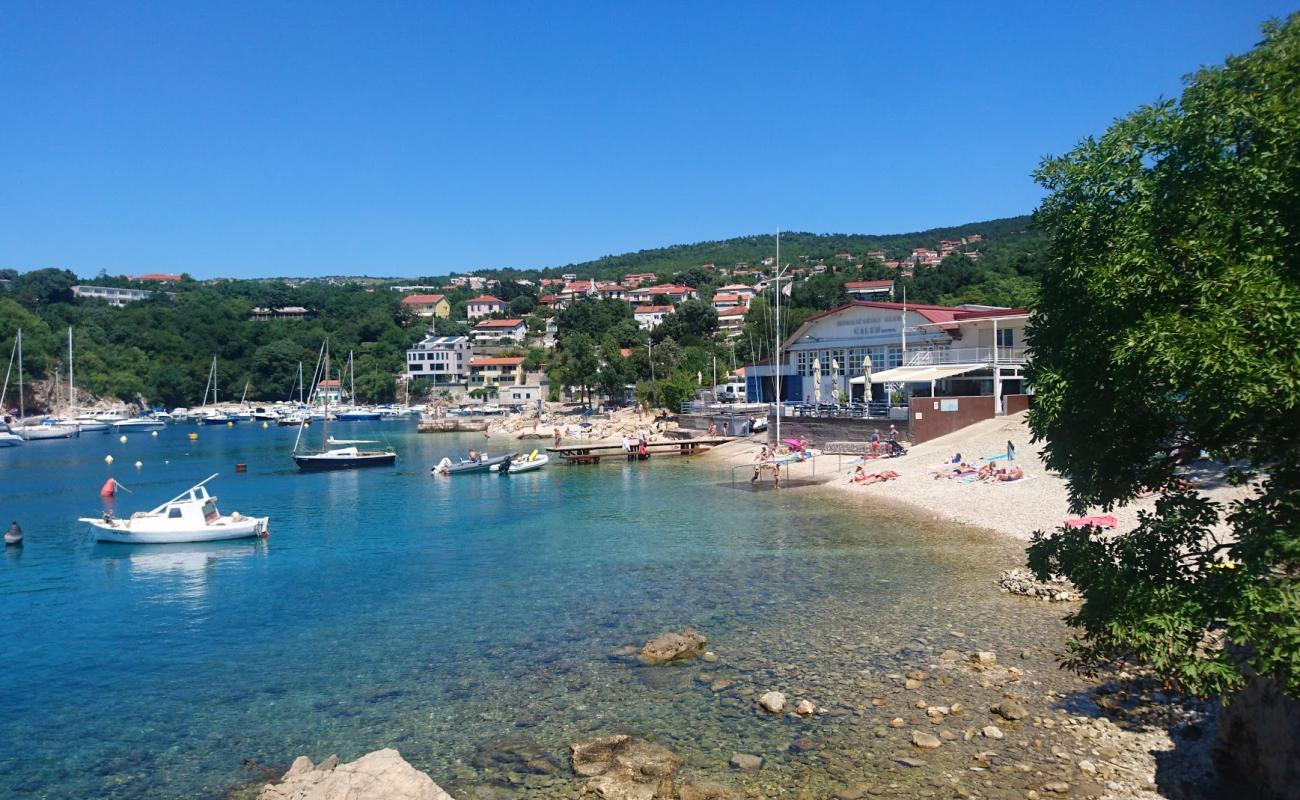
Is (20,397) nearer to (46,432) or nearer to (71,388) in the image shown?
(71,388)

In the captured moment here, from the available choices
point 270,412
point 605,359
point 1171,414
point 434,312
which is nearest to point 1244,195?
point 1171,414

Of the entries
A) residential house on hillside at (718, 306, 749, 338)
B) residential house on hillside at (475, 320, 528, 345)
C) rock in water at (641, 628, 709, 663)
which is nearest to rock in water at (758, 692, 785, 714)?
rock in water at (641, 628, 709, 663)

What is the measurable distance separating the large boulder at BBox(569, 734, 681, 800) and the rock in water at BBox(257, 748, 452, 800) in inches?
84.7

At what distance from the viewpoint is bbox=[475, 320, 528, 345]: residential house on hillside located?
514ft

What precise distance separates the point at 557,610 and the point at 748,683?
6.59 metres

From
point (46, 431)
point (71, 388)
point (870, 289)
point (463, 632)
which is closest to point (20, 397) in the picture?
point (71, 388)

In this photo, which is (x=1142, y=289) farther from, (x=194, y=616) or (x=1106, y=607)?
(x=194, y=616)

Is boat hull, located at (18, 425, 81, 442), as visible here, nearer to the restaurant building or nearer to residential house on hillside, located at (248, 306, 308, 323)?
residential house on hillside, located at (248, 306, 308, 323)

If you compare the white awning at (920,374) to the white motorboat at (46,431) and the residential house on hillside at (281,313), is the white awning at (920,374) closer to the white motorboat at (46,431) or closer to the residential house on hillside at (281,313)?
the white motorboat at (46,431)

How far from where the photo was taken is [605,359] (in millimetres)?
100500

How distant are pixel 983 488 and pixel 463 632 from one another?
21.8 m

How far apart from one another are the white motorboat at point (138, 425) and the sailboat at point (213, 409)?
29.2ft

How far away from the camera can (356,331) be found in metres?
160

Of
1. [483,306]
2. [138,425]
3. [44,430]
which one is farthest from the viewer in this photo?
[483,306]
